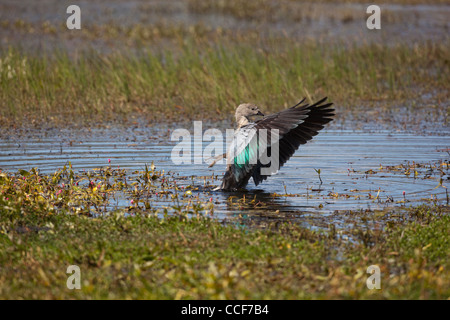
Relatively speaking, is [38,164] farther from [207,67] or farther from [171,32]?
[171,32]

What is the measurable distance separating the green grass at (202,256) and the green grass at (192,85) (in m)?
7.00

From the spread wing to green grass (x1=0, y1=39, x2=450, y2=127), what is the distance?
→ 5425mm

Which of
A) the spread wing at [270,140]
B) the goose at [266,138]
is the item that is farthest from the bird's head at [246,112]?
the spread wing at [270,140]

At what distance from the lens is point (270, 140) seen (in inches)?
308

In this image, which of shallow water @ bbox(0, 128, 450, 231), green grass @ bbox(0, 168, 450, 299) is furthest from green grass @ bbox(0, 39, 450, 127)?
green grass @ bbox(0, 168, 450, 299)

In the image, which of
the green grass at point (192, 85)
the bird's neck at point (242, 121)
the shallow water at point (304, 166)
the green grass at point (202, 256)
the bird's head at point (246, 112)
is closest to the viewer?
the green grass at point (202, 256)

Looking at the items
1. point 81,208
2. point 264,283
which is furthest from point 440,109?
point 264,283

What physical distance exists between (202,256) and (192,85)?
9.74 m

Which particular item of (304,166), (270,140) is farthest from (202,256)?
(304,166)

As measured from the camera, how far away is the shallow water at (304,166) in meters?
7.75

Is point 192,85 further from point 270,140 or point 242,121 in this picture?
point 270,140

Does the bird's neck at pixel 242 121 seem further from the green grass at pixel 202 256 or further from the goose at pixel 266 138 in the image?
the green grass at pixel 202 256

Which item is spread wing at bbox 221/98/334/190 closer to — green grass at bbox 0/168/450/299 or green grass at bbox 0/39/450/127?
green grass at bbox 0/168/450/299

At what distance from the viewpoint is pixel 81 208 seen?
23.5ft
